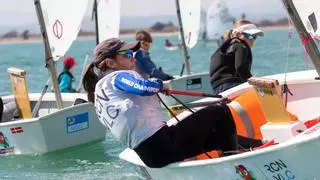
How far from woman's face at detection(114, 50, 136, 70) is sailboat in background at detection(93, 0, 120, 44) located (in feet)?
21.3

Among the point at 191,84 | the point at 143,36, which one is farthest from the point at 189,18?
the point at 143,36

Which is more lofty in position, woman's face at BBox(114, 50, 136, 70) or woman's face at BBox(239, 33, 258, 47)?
woman's face at BBox(114, 50, 136, 70)

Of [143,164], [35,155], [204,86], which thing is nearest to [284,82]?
[143,164]

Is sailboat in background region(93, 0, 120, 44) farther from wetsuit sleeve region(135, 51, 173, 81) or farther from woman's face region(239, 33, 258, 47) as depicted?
woman's face region(239, 33, 258, 47)

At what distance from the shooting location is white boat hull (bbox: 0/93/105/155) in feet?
23.9

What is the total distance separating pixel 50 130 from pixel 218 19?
34.8m

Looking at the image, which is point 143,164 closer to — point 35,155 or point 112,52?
point 112,52

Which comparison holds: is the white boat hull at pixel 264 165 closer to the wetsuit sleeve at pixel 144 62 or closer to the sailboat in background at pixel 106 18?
the wetsuit sleeve at pixel 144 62

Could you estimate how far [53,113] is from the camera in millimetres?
7254

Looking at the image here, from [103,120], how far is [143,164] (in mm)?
485

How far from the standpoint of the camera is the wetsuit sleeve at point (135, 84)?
4.29m

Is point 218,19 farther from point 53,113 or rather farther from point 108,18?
point 53,113

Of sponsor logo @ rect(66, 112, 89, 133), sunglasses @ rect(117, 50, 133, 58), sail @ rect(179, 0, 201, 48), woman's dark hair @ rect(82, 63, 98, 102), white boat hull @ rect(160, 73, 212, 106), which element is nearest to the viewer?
sunglasses @ rect(117, 50, 133, 58)

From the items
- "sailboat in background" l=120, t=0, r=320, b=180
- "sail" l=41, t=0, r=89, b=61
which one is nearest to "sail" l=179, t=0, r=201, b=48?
"sail" l=41, t=0, r=89, b=61
